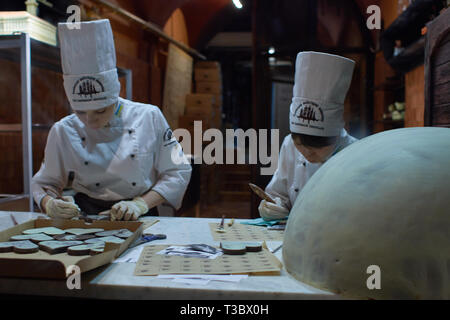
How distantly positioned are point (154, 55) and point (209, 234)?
495cm

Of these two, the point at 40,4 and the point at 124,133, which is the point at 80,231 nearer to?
the point at 124,133

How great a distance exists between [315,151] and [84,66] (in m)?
1.22

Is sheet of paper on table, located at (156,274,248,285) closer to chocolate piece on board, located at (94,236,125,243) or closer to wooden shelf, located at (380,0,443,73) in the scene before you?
chocolate piece on board, located at (94,236,125,243)

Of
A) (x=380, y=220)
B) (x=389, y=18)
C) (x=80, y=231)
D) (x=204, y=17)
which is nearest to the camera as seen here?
(x=380, y=220)

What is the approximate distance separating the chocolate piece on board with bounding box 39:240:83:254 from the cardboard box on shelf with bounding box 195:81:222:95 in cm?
577

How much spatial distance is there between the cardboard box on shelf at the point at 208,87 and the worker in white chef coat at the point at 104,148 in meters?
4.63

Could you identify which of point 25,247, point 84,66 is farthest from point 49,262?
point 84,66

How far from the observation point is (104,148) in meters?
2.37

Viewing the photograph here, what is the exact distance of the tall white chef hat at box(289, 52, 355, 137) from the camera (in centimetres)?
186

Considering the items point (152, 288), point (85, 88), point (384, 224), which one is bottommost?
point (152, 288)

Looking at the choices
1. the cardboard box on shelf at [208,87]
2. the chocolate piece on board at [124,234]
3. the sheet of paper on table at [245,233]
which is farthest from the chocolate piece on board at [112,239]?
the cardboard box on shelf at [208,87]

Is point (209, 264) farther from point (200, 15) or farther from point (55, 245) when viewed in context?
point (200, 15)
